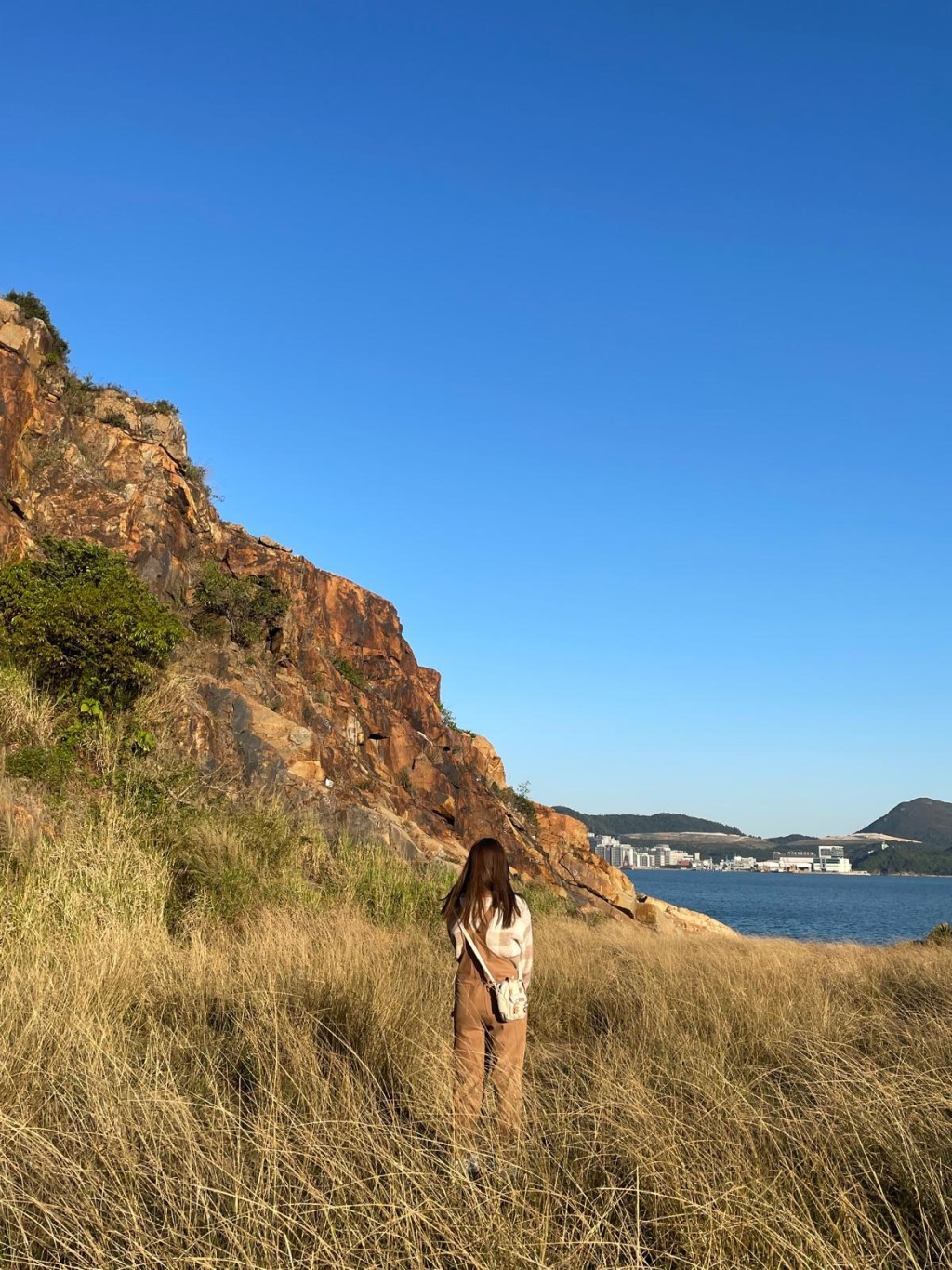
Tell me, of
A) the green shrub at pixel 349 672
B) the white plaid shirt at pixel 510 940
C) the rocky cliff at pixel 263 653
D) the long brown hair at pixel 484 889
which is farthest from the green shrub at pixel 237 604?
the white plaid shirt at pixel 510 940

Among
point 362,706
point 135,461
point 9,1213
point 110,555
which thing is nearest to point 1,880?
point 9,1213

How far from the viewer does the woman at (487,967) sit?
5234 mm

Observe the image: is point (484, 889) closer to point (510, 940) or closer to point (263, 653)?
point (510, 940)

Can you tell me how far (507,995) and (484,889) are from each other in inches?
25.1

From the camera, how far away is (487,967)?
548 centimetres

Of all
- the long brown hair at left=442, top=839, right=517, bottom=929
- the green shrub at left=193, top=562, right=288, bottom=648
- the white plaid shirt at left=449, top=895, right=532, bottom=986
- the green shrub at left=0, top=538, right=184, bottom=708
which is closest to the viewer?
the white plaid shirt at left=449, top=895, right=532, bottom=986

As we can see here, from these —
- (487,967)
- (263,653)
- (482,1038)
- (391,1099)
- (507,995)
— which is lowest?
(391,1099)

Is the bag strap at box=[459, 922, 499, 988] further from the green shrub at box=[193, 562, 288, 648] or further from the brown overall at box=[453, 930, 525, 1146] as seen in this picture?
the green shrub at box=[193, 562, 288, 648]

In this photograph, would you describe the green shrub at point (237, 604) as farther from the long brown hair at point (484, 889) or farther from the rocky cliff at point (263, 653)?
the long brown hair at point (484, 889)

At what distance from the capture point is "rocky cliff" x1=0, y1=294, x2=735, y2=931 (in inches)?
722

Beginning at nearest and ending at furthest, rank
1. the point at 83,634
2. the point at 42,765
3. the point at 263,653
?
the point at 42,765 < the point at 83,634 < the point at 263,653

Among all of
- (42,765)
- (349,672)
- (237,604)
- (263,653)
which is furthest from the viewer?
(349,672)

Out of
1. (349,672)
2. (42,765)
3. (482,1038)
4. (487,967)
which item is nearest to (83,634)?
(42,765)

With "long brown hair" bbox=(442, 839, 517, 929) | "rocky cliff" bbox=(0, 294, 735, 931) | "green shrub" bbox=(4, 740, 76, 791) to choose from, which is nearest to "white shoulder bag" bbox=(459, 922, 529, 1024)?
"long brown hair" bbox=(442, 839, 517, 929)
